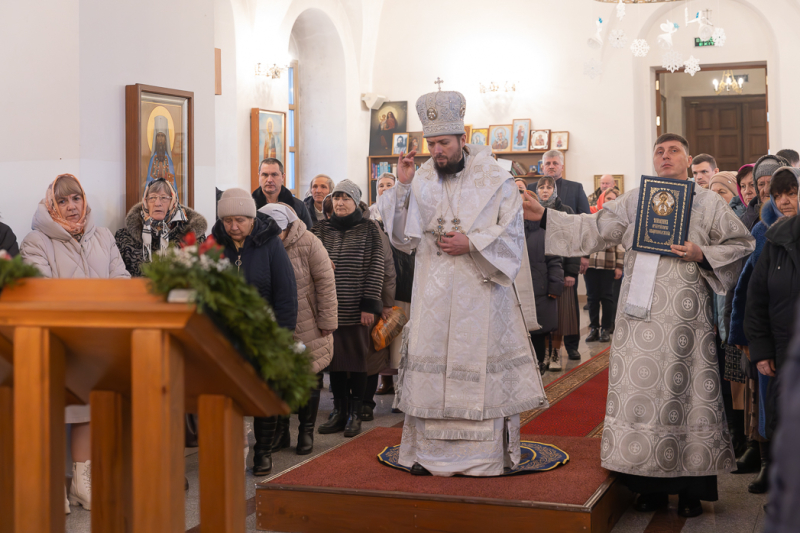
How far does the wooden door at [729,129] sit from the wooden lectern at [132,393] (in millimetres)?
15870

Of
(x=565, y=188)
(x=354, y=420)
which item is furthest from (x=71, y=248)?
(x=565, y=188)

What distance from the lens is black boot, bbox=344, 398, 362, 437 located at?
5410 mm

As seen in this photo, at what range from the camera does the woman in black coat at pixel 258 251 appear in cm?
433

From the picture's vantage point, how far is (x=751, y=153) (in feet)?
52.4

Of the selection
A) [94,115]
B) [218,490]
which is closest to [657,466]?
[218,490]

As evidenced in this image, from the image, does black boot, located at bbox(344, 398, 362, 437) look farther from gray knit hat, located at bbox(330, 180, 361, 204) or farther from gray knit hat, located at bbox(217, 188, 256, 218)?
gray knit hat, located at bbox(217, 188, 256, 218)

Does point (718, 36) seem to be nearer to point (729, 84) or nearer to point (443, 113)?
point (729, 84)

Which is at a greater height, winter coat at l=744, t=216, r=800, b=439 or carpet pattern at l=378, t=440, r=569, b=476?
winter coat at l=744, t=216, r=800, b=439

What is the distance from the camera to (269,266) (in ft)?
14.4

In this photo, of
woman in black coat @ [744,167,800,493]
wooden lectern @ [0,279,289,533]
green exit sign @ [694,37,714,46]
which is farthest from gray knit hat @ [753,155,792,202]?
green exit sign @ [694,37,714,46]

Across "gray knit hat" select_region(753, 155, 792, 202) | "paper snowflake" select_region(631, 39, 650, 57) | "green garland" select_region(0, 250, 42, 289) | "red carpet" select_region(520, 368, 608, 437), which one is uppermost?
"paper snowflake" select_region(631, 39, 650, 57)

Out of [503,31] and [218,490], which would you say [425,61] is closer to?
[503,31]

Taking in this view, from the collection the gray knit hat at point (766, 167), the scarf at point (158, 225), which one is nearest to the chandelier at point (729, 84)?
the gray knit hat at point (766, 167)

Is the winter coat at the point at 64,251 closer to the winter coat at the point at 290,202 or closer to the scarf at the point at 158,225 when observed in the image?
the scarf at the point at 158,225
